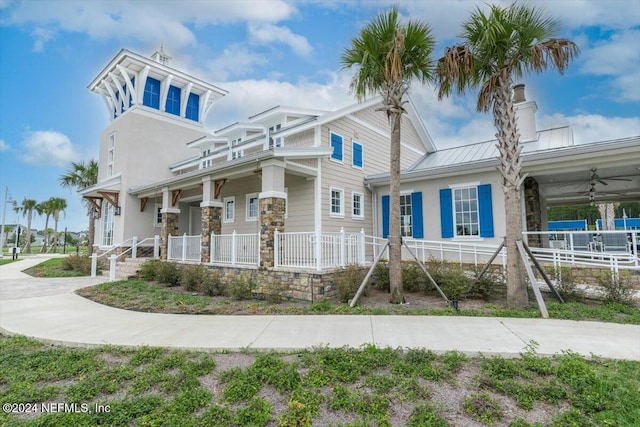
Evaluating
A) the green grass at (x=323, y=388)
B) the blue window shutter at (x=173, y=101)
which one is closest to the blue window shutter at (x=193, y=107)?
the blue window shutter at (x=173, y=101)

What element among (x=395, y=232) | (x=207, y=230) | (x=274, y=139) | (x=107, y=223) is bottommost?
(x=395, y=232)

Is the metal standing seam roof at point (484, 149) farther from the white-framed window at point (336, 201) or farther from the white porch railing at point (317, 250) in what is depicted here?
the white porch railing at point (317, 250)

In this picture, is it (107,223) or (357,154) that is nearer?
(357,154)

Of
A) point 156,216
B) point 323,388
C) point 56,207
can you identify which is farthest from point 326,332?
point 56,207

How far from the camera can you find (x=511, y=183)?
7.07 metres

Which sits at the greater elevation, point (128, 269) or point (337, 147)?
point (337, 147)

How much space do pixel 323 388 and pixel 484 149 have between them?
1315cm

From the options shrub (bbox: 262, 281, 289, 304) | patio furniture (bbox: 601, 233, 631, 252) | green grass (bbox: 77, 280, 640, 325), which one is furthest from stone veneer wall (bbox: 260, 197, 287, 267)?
patio furniture (bbox: 601, 233, 631, 252)

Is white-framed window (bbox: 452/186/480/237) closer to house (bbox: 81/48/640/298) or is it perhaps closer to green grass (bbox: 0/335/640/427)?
house (bbox: 81/48/640/298)

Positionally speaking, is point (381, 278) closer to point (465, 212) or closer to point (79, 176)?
point (465, 212)

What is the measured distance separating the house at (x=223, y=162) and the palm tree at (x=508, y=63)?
4047mm

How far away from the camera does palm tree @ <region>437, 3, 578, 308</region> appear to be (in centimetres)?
669

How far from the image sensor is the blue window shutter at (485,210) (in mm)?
10320

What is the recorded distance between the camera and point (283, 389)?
133 inches
